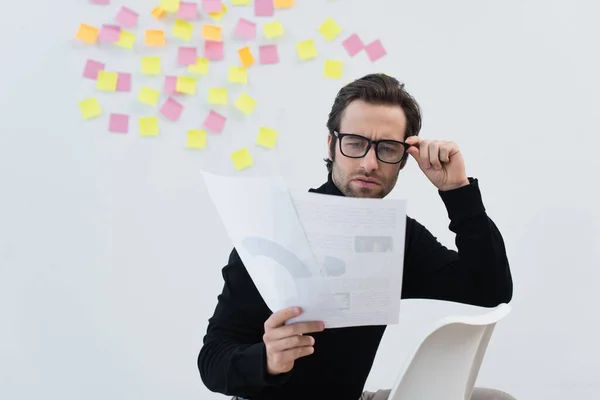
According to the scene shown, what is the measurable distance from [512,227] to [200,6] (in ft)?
4.10

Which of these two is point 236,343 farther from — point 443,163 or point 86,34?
point 86,34

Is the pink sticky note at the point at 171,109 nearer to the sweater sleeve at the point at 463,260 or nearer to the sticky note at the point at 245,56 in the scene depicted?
the sticky note at the point at 245,56

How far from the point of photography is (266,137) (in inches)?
81.1

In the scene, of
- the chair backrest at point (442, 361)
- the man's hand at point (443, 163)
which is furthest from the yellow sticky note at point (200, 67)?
the chair backrest at point (442, 361)

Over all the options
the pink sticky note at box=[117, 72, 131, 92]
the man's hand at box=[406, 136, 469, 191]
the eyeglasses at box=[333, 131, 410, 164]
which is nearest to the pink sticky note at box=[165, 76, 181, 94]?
the pink sticky note at box=[117, 72, 131, 92]

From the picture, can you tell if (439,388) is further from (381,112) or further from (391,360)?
(391,360)

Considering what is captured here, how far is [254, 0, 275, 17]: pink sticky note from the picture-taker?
205 cm

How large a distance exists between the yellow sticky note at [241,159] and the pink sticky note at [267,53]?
29 centimetres

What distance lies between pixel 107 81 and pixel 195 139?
0.32 m

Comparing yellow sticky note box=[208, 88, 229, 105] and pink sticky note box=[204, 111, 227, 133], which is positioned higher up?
yellow sticky note box=[208, 88, 229, 105]

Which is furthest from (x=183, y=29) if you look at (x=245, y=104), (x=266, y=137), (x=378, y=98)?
(x=378, y=98)

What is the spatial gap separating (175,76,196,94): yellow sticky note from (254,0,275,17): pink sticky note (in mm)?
297

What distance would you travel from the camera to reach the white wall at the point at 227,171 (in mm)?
1979

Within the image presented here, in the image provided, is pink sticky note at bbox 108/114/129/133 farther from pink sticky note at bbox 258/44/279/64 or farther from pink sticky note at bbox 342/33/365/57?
pink sticky note at bbox 342/33/365/57
